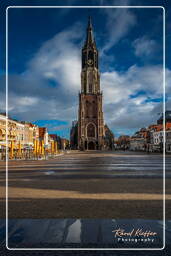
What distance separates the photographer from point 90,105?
112312mm

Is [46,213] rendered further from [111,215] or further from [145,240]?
[145,240]

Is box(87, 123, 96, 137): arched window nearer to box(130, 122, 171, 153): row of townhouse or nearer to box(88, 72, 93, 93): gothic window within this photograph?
box(88, 72, 93, 93): gothic window

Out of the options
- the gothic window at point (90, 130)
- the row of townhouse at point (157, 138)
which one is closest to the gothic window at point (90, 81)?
the gothic window at point (90, 130)

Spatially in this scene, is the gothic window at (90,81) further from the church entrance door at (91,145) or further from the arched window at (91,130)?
the church entrance door at (91,145)

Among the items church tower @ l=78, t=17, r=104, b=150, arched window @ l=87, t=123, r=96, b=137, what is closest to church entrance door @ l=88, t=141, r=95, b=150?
church tower @ l=78, t=17, r=104, b=150

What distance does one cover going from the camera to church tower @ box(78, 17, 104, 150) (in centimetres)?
10719

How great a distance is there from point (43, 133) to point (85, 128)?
2235cm

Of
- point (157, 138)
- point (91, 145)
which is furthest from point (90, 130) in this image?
point (157, 138)

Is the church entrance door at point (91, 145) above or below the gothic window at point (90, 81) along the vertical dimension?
below

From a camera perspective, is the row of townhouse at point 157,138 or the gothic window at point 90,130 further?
the gothic window at point 90,130

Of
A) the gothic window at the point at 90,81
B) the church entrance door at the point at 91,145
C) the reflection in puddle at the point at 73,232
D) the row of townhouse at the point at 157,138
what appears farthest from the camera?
the gothic window at the point at 90,81

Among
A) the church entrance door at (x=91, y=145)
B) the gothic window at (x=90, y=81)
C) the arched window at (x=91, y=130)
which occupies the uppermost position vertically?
the gothic window at (x=90, y=81)

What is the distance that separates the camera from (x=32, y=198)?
7949mm

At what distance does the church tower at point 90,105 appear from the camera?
107m
